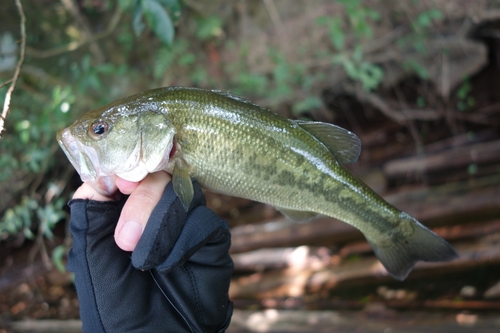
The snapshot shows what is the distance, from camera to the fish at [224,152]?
1588 mm

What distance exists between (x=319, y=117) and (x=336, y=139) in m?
4.02

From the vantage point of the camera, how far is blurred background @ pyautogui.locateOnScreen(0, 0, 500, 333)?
383 cm

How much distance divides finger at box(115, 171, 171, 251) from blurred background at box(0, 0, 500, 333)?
2446mm


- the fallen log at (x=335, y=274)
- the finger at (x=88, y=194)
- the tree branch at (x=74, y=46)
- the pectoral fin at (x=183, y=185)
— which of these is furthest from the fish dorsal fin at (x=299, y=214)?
the tree branch at (x=74, y=46)

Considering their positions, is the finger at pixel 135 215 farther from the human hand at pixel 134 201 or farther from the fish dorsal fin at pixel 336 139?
the fish dorsal fin at pixel 336 139

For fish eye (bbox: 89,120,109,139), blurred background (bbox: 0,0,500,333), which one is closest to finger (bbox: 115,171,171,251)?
fish eye (bbox: 89,120,109,139)

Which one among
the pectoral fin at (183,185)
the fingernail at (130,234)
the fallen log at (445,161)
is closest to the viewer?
the fingernail at (130,234)

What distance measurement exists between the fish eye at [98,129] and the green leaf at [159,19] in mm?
730

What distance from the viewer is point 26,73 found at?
13.7 ft

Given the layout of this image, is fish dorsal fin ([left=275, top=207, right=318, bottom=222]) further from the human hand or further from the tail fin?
the human hand

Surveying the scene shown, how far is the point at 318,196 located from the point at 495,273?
2.88 metres

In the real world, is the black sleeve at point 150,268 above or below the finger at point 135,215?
below

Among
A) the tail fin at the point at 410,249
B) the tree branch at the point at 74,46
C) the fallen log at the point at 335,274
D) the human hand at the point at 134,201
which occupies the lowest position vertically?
the fallen log at the point at 335,274

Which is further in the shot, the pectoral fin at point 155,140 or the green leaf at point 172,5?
the green leaf at point 172,5
